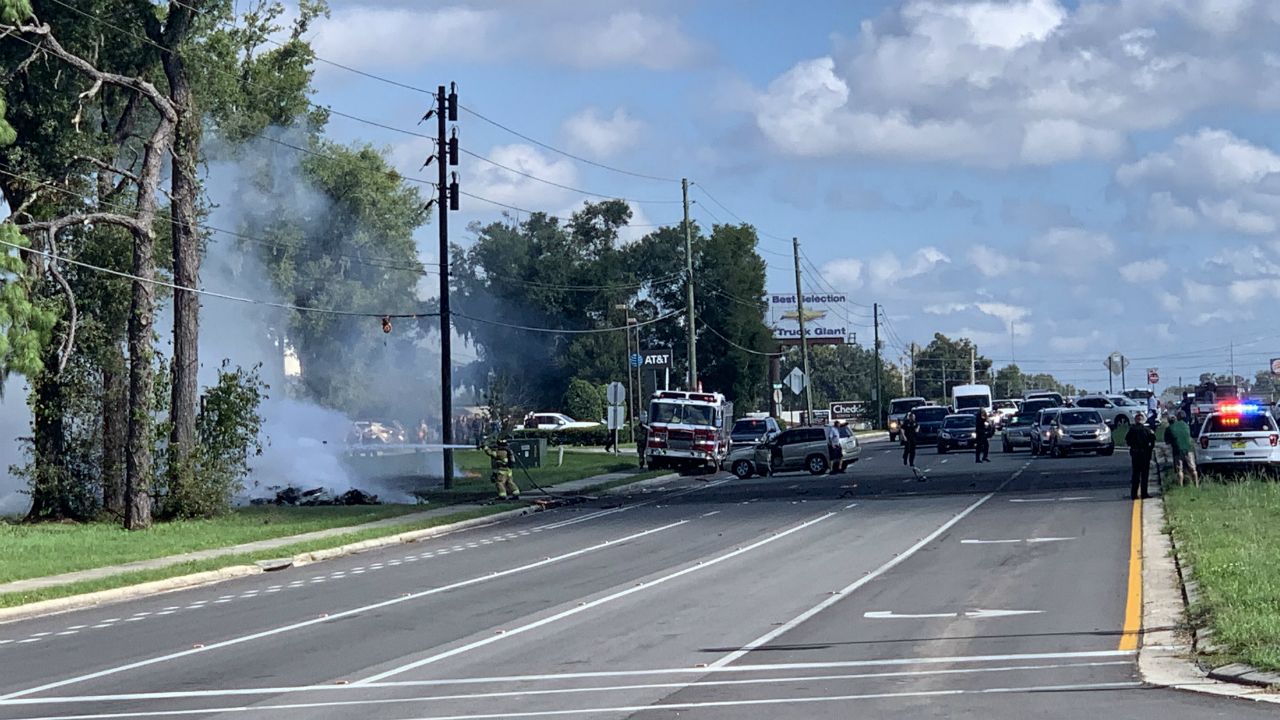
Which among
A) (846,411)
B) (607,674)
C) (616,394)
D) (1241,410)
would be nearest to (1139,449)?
(1241,410)

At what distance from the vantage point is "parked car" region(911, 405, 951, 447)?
6669 cm

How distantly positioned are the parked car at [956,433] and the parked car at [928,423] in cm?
422

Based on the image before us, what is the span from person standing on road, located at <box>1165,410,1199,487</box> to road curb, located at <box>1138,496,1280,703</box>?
37.9ft

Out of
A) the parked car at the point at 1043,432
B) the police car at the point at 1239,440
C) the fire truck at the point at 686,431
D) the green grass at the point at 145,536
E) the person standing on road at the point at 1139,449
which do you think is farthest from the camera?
the parked car at the point at 1043,432

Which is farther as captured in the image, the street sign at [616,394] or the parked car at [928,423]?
the parked car at [928,423]

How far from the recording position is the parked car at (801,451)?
49.2 metres

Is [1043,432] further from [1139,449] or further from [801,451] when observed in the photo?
[1139,449]

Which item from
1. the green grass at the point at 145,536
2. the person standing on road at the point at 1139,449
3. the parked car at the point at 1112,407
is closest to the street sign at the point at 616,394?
the green grass at the point at 145,536

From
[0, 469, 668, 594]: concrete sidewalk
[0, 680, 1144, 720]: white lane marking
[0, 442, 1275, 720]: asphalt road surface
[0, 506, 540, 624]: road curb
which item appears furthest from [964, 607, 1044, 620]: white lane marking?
[0, 469, 668, 594]: concrete sidewalk

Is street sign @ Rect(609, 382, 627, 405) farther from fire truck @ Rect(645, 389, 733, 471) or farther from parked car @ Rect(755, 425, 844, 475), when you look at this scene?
parked car @ Rect(755, 425, 844, 475)

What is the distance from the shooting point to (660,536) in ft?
91.9

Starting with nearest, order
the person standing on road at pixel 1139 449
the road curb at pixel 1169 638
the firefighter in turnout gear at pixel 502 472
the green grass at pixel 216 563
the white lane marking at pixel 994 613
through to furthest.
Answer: the road curb at pixel 1169 638 < the white lane marking at pixel 994 613 < the green grass at pixel 216 563 < the person standing on road at pixel 1139 449 < the firefighter in turnout gear at pixel 502 472

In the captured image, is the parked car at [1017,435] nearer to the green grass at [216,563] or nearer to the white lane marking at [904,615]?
the green grass at [216,563]

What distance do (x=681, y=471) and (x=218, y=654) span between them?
132ft
